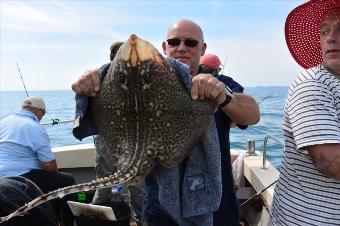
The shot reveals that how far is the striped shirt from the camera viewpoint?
77.2 inches

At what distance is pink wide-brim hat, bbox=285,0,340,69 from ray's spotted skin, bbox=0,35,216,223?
1167 millimetres

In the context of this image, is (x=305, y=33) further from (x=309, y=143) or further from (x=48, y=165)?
(x=48, y=165)

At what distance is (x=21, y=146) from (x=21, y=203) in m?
2.08

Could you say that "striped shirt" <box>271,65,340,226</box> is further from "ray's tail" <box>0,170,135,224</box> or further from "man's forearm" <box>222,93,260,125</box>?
"ray's tail" <box>0,170,135,224</box>

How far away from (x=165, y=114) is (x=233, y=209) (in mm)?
1223

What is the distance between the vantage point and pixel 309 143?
1.95 m

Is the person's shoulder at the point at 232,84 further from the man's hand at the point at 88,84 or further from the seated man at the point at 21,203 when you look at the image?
the seated man at the point at 21,203

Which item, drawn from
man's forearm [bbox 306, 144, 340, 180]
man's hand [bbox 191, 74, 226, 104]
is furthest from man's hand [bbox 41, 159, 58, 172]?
man's forearm [bbox 306, 144, 340, 180]

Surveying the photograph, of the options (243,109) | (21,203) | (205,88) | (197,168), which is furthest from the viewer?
(21,203)

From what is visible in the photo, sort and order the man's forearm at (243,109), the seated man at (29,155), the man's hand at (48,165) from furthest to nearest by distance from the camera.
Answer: the man's hand at (48,165) → the seated man at (29,155) → the man's forearm at (243,109)

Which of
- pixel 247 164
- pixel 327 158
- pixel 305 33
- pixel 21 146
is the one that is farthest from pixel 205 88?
pixel 21 146

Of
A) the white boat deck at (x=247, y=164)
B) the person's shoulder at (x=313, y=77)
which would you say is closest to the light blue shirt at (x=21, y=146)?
the white boat deck at (x=247, y=164)

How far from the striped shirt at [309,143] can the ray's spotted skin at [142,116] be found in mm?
476

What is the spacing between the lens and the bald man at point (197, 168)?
77.6 inches
